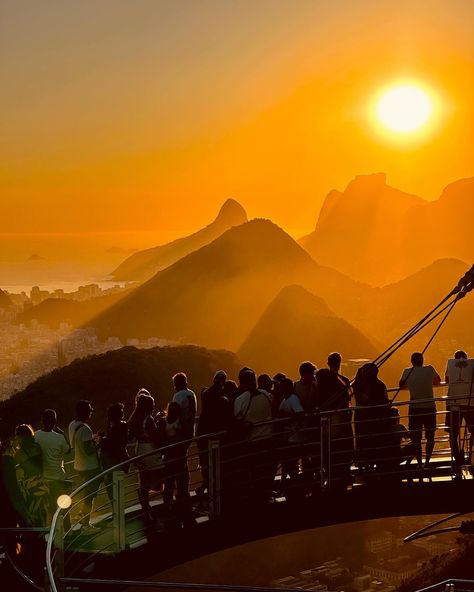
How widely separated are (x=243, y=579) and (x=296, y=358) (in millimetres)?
109746

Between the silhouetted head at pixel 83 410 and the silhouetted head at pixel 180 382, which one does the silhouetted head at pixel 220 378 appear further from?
the silhouetted head at pixel 83 410

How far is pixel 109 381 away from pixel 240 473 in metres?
98.5

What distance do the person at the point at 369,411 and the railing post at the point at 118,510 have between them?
10.8 ft

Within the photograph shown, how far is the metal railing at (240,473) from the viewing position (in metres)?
12.8

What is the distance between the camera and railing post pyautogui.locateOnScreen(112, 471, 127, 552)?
12141mm

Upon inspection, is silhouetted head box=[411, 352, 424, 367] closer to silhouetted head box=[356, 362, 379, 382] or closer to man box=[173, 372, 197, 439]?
silhouetted head box=[356, 362, 379, 382]

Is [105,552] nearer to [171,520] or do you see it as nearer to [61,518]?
[171,520]

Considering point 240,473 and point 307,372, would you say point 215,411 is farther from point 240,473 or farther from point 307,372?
point 307,372

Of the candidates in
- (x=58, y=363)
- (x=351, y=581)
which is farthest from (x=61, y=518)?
(x=58, y=363)

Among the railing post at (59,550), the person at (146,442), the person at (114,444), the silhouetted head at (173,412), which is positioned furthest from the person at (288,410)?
the railing post at (59,550)

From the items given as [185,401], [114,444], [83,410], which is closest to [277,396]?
[185,401]

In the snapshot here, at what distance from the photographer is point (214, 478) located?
44.7 feet

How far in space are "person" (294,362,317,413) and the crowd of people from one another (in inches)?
0.5

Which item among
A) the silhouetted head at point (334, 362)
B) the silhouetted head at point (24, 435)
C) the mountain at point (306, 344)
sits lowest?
the silhouetted head at point (24, 435)
